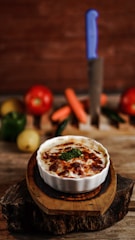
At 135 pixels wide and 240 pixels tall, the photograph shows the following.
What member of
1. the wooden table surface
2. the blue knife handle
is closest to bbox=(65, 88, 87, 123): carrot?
the wooden table surface

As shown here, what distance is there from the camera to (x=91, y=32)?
226 cm

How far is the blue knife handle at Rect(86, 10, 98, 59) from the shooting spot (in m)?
2.22

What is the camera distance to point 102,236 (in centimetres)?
174

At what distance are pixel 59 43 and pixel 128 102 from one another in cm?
60

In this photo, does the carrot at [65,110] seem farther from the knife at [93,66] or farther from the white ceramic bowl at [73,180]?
the white ceramic bowl at [73,180]

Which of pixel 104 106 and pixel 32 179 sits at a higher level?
pixel 32 179

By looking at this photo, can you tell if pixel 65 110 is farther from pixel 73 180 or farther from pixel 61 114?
pixel 73 180

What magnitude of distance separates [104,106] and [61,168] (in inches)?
40.2

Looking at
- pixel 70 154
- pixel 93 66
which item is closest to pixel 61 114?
pixel 93 66

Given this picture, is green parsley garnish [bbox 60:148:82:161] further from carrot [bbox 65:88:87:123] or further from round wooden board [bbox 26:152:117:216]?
carrot [bbox 65:88:87:123]

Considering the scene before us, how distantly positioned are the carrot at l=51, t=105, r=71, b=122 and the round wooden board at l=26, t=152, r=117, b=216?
2.46 ft

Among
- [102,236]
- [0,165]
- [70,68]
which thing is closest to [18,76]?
[70,68]

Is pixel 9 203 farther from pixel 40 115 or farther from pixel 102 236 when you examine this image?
pixel 40 115

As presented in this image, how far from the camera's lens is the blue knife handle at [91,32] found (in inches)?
87.5
